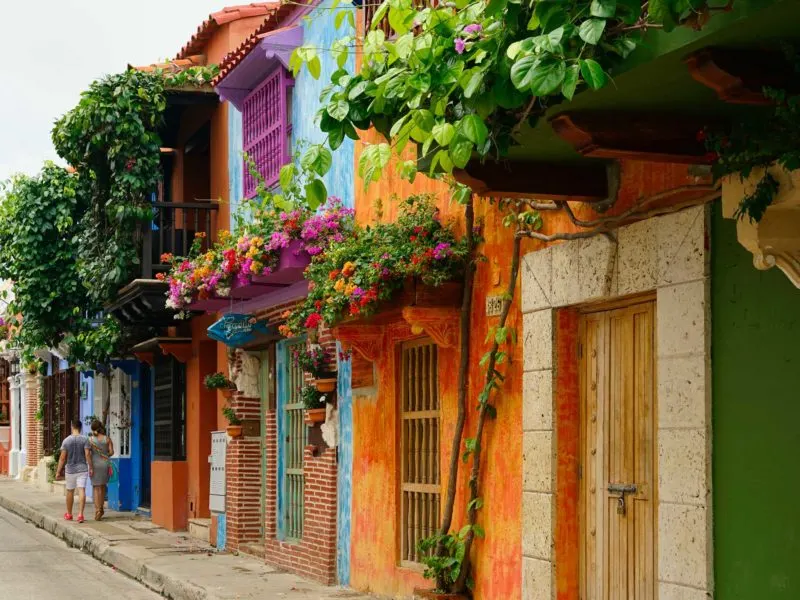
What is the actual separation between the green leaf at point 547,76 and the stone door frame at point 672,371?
226cm

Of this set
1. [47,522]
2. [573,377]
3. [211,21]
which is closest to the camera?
[573,377]

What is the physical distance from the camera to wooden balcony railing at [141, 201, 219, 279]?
1784cm

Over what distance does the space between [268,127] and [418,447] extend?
5.44 m

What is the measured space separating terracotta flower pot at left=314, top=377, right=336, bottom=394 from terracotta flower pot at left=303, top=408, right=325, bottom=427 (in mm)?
256

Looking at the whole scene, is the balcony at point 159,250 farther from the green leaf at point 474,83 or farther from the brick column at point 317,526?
the green leaf at point 474,83

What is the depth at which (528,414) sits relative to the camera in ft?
29.3

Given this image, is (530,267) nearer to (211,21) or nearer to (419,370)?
(419,370)

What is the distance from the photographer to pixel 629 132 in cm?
668

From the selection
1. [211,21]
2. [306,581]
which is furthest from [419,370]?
[211,21]

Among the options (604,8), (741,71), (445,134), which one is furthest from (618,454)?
(604,8)

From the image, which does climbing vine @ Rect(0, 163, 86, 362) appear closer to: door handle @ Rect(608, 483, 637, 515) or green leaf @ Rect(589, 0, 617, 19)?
door handle @ Rect(608, 483, 637, 515)

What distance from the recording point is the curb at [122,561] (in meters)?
12.8

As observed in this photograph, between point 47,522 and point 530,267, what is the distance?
14.7 meters

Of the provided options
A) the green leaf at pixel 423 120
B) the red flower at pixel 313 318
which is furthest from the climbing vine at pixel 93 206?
the green leaf at pixel 423 120
